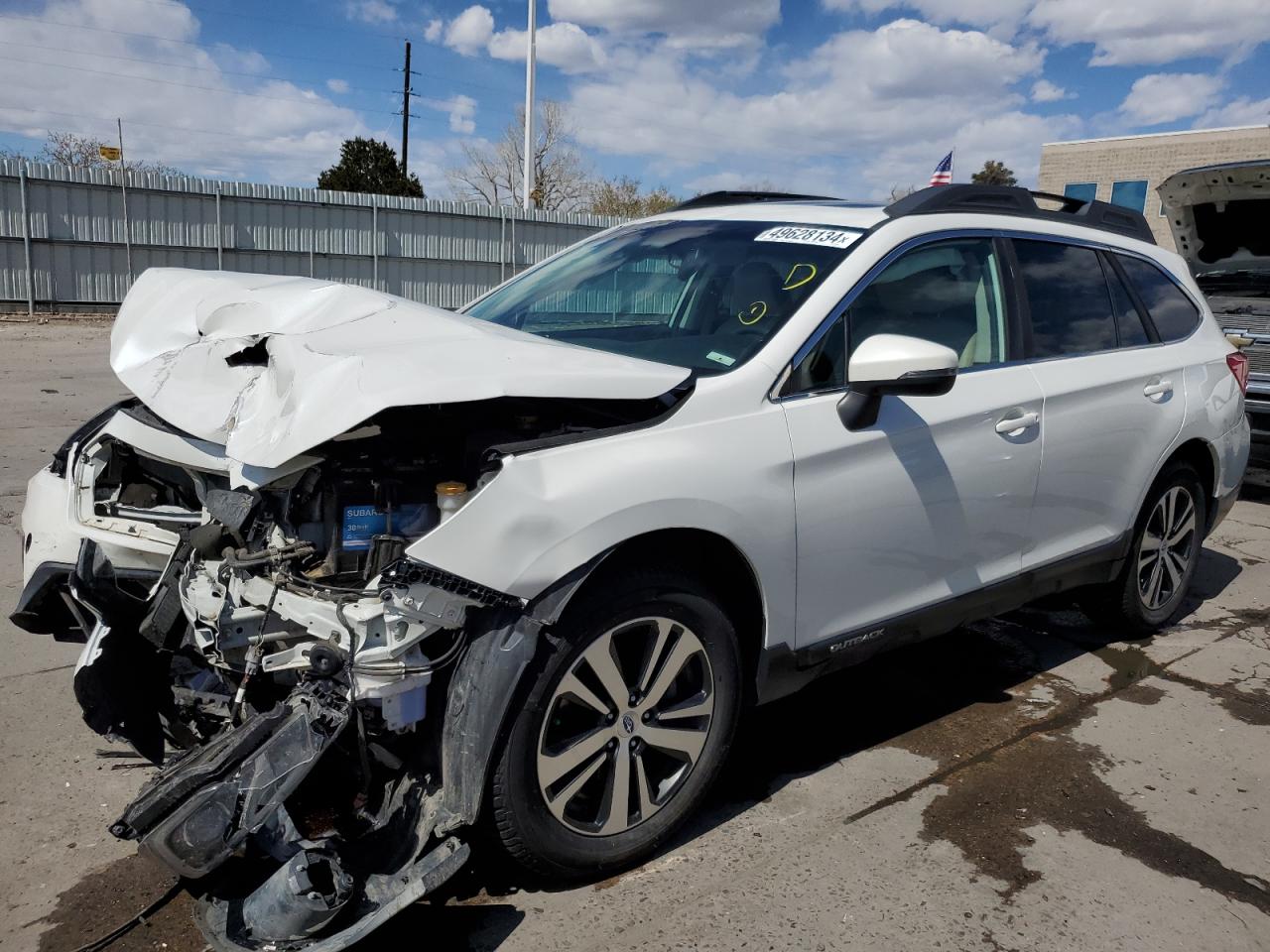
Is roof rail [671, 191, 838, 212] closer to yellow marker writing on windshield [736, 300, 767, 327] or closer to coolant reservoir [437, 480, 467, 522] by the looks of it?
yellow marker writing on windshield [736, 300, 767, 327]

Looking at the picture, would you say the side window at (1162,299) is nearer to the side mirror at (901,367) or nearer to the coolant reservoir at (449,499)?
the side mirror at (901,367)

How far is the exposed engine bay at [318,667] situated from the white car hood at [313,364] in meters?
0.13

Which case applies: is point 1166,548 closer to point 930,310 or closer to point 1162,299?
point 1162,299

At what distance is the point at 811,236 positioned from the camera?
3.46 m

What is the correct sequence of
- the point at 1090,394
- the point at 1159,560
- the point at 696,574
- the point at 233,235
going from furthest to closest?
1. the point at 233,235
2. the point at 1159,560
3. the point at 1090,394
4. the point at 696,574

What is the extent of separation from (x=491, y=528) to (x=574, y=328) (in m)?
1.49

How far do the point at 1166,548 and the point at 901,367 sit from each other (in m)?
2.64

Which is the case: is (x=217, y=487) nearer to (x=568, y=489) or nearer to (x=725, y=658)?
(x=568, y=489)

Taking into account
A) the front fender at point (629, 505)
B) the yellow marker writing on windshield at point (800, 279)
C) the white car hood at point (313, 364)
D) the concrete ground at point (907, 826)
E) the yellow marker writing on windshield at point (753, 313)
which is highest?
the yellow marker writing on windshield at point (800, 279)

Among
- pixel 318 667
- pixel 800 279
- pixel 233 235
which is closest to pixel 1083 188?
pixel 233 235

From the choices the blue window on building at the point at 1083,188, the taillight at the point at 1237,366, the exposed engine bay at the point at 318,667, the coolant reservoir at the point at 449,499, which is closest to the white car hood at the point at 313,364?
the exposed engine bay at the point at 318,667

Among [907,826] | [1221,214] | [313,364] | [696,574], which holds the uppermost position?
[1221,214]

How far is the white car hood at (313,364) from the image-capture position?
2.43 meters

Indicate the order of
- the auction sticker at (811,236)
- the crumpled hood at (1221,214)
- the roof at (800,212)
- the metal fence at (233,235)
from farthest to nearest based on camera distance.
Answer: the metal fence at (233,235) < the crumpled hood at (1221,214) < the roof at (800,212) < the auction sticker at (811,236)
